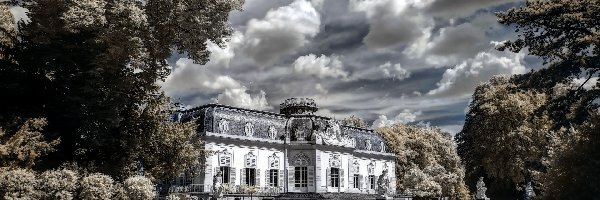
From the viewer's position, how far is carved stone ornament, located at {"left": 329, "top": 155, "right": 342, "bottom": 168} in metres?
51.4

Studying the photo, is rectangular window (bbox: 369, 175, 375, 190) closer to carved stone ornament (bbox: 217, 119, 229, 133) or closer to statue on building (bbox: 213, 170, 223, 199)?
carved stone ornament (bbox: 217, 119, 229, 133)

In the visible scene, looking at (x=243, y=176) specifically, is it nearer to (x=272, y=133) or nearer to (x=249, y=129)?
(x=249, y=129)

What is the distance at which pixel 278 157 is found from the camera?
50.0 m

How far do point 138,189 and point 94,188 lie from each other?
1.87 m

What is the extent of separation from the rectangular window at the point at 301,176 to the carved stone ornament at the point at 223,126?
26.4 feet

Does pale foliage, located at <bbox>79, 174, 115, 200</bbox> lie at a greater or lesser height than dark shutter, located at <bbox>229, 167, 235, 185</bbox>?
lesser

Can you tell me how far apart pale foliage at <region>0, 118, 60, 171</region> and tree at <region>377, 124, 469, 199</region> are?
4409 cm

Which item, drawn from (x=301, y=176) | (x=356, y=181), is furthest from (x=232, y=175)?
(x=356, y=181)

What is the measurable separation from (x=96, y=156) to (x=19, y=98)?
4.31 metres

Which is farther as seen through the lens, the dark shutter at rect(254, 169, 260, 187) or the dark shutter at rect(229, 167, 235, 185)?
the dark shutter at rect(254, 169, 260, 187)

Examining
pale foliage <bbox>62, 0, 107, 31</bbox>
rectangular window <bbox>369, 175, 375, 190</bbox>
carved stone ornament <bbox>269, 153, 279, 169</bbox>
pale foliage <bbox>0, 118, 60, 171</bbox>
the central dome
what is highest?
the central dome

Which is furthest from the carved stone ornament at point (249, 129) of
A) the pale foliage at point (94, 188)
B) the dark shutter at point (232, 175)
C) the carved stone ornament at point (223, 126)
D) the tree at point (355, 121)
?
the tree at point (355, 121)

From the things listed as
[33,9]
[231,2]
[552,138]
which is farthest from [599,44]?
[552,138]

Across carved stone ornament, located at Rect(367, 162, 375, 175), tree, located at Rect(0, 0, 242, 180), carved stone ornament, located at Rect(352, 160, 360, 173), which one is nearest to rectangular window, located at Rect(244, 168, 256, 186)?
carved stone ornament, located at Rect(352, 160, 360, 173)
